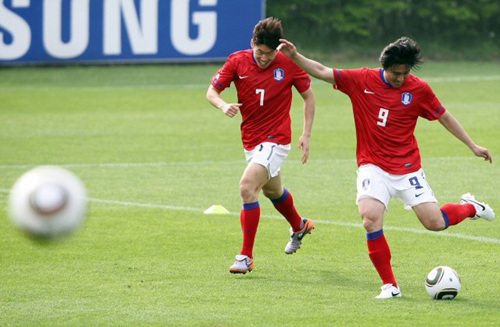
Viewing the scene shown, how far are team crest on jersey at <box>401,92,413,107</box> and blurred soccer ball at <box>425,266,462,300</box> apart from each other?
1340mm

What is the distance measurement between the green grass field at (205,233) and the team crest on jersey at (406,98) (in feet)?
4.83

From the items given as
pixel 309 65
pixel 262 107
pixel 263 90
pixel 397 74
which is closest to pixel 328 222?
pixel 262 107

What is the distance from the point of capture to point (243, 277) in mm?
9086

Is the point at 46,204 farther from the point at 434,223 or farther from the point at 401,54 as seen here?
the point at 434,223

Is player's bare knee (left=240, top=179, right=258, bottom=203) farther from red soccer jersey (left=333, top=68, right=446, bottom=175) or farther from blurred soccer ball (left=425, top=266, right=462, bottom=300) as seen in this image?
blurred soccer ball (left=425, top=266, right=462, bottom=300)

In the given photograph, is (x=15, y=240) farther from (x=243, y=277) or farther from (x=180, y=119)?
(x=180, y=119)

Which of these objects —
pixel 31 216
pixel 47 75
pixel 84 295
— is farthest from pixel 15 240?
pixel 47 75

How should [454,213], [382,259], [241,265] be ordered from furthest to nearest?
1. [241,265]
2. [454,213]
3. [382,259]

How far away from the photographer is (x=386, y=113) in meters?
8.58

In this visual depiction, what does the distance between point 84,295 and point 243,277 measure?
4.69ft

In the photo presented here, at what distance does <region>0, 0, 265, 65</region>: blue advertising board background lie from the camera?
84.0 ft

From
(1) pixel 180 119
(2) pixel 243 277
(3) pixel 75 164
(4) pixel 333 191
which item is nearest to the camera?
(2) pixel 243 277

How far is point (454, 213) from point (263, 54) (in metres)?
2.15

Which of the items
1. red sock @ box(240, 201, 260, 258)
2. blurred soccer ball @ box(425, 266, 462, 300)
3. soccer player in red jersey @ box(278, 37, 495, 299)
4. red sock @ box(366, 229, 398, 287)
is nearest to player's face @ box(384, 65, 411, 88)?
soccer player in red jersey @ box(278, 37, 495, 299)
